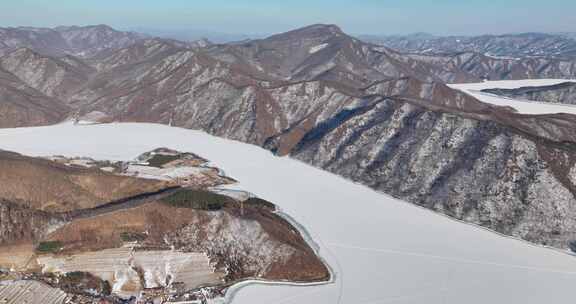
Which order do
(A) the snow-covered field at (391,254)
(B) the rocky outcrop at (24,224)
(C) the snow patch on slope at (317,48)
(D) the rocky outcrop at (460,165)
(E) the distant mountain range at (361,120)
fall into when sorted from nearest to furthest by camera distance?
(A) the snow-covered field at (391,254) < (B) the rocky outcrop at (24,224) < (D) the rocky outcrop at (460,165) < (E) the distant mountain range at (361,120) < (C) the snow patch on slope at (317,48)

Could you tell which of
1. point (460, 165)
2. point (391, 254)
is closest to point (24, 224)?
point (391, 254)

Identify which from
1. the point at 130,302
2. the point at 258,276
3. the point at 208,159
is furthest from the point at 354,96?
the point at 130,302

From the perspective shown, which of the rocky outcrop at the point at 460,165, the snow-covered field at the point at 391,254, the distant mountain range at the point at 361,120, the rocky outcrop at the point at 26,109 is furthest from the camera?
the rocky outcrop at the point at 26,109

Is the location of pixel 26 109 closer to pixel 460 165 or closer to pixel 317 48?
pixel 460 165

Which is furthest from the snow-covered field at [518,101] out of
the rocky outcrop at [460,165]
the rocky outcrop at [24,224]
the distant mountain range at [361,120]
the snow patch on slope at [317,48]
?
the rocky outcrop at [24,224]

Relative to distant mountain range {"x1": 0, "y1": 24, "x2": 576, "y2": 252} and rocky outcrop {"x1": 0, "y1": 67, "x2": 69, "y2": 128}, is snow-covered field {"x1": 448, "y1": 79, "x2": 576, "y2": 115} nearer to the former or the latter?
distant mountain range {"x1": 0, "y1": 24, "x2": 576, "y2": 252}

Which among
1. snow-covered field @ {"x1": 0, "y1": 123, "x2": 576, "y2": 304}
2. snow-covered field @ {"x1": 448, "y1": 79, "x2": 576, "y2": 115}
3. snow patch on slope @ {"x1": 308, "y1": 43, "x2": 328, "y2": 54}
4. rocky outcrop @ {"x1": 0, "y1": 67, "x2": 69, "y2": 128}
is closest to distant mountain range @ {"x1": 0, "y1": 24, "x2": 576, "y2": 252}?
rocky outcrop @ {"x1": 0, "y1": 67, "x2": 69, "y2": 128}

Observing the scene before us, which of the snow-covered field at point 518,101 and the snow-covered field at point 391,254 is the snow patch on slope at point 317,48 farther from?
the snow-covered field at point 391,254
